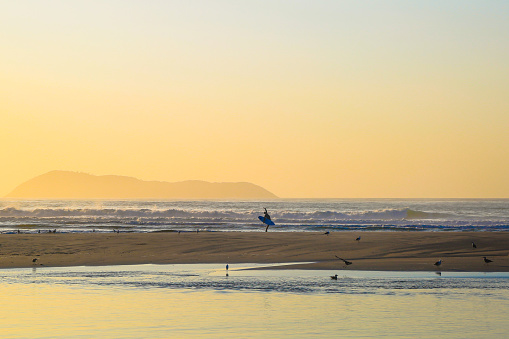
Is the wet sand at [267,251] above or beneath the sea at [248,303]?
above

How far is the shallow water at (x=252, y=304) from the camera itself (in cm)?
1397

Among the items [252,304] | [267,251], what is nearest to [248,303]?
[252,304]

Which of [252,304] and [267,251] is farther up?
[267,251]

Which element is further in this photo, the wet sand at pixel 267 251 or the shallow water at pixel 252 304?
the wet sand at pixel 267 251

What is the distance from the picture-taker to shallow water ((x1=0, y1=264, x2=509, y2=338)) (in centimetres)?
1397

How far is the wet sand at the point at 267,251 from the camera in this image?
27.6m

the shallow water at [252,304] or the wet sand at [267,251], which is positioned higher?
the wet sand at [267,251]

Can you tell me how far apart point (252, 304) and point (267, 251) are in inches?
637

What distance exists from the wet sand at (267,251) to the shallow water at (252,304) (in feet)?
10.6

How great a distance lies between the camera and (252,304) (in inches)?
676

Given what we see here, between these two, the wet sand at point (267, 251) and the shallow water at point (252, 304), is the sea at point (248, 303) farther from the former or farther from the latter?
the wet sand at point (267, 251)

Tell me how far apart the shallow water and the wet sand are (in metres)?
3.23

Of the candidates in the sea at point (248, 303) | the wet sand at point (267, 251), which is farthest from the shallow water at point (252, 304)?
the wet sand at point (267, 251)

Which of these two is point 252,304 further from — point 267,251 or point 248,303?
point 267,251
